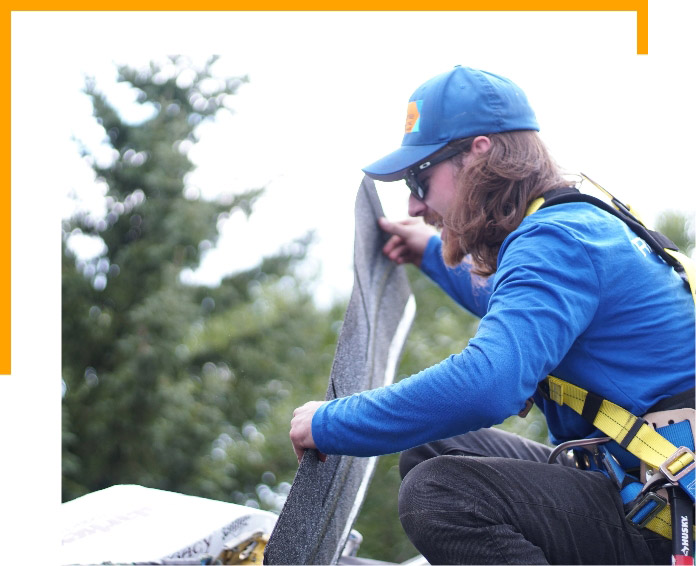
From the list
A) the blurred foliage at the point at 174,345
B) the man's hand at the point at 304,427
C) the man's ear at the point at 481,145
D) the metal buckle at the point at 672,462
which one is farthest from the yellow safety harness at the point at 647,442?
the blurred foliage at the point at 174,345

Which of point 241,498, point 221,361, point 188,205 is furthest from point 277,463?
point 188,205

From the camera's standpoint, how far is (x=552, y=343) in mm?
1872

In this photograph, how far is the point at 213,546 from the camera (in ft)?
8.63

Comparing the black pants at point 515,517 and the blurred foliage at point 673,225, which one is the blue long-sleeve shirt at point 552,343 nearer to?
the black pants at point 515,517

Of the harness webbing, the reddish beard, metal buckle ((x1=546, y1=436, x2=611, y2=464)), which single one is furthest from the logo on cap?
metal buckle ((x1=546, y1=436, x2=611, y2=464))

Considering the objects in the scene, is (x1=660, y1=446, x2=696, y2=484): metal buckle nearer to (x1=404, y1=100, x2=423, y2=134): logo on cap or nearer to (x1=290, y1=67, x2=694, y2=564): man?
(x1=290, y1=67, x2=694, y2=564): man

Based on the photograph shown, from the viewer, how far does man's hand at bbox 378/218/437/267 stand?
10.2 ft

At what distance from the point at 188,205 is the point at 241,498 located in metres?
3.33

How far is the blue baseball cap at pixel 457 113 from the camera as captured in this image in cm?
237

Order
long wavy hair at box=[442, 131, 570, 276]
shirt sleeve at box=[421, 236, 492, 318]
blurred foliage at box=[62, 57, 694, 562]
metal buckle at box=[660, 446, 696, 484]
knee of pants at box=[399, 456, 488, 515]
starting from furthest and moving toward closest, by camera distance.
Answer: blurred foliage at box=[62, 57, 694, 562] < shirt sleeve at box=[421, 236, 492, 318] < long wavy hair at box=[442, 131, 570, 276] < knee of pants at box=[399, 456, 488, 515] < metal buckle at box=[660, 446, 696, 484]

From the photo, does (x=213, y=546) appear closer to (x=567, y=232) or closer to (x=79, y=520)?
(x=79, y=520)

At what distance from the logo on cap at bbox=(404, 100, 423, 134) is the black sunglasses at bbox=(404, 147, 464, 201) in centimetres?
10

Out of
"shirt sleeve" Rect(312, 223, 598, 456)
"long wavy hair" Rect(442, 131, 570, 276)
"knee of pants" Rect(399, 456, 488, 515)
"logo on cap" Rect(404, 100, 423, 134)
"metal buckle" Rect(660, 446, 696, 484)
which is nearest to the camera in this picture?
"shirt sleeve" Rect(312, 223, 598, 456)

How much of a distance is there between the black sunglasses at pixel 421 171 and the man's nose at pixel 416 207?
0.01 meters
